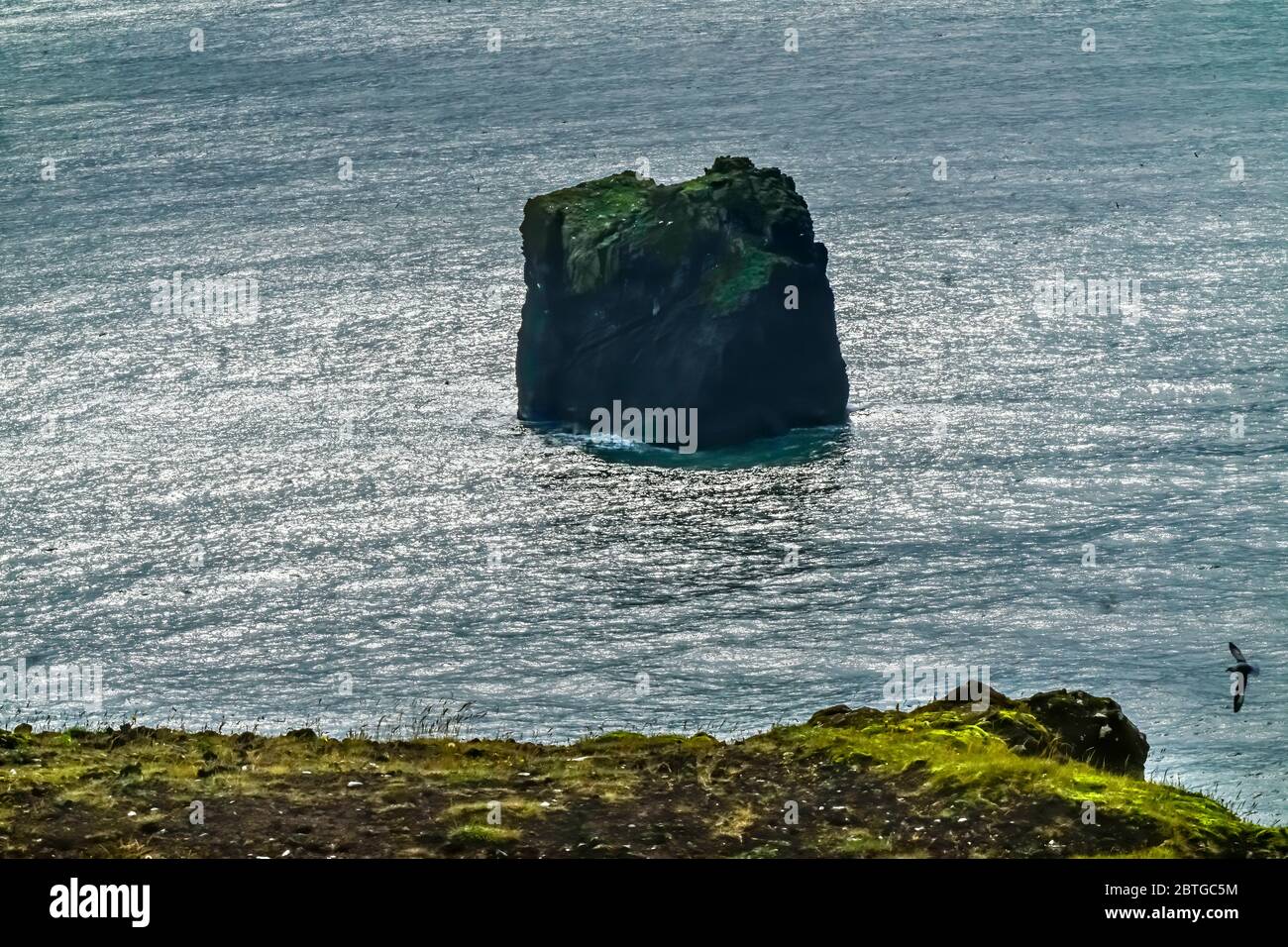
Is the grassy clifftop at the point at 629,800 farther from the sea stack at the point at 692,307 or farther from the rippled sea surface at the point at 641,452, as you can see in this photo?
the sea stack at the point at 692,307

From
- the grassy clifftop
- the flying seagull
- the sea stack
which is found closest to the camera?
the grassy clifftop

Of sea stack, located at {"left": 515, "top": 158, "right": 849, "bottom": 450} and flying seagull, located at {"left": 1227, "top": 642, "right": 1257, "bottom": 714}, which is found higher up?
sea stack, located at {"left": 515, "top": 158, "right": 849, "bottom": 450}

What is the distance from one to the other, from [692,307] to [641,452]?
7891mm

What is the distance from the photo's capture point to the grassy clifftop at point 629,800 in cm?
2859

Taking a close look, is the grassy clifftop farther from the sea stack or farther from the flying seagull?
the sea stack

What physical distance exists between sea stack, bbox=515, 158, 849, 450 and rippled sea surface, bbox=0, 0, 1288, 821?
8.38ft

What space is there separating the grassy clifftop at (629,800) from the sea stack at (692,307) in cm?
5710

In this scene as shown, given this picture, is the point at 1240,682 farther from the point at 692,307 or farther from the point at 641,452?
the point at 641,452

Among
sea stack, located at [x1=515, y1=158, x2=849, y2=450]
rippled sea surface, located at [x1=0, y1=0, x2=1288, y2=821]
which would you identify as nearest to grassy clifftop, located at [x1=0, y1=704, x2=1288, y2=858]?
rippled sea surface, located at [x1=0, y1=0, x2=1288, y2=821]

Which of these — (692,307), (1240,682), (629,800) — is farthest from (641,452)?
(629,800)

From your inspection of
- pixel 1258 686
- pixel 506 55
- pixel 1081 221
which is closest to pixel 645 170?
pixel 1081 221

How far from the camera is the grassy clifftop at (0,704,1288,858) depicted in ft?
93.8

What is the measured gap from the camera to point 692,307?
9200 centimetres
